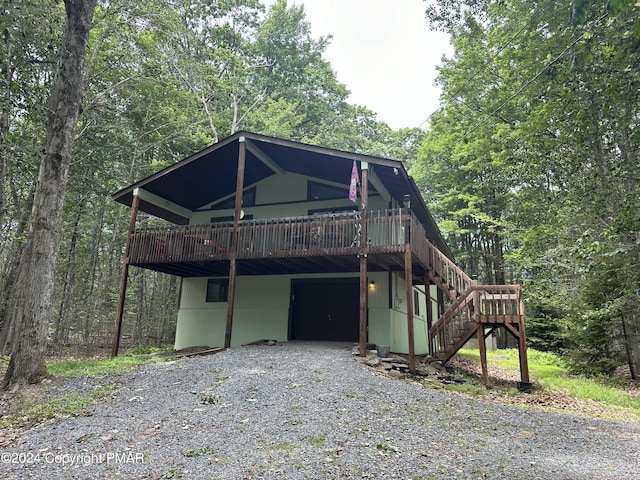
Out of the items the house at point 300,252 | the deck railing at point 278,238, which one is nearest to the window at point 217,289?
the house at point 300,252

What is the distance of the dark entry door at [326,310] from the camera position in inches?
535

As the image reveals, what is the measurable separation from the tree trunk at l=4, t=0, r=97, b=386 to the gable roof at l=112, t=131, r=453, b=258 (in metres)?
4.55

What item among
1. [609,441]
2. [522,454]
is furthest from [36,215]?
[609,441]

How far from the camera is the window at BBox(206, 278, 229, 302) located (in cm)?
1477

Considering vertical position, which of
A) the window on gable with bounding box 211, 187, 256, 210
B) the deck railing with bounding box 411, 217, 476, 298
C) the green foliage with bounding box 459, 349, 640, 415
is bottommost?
the green foliage with bounding box 459, 349, 640, 415

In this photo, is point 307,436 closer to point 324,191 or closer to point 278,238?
point 278,238

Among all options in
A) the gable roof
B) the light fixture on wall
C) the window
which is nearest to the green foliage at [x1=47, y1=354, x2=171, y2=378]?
the window

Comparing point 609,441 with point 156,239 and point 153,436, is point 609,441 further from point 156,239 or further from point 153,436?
point 156,239

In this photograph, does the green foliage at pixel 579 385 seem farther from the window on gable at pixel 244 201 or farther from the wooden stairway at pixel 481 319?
the window on gable at pixel 244 201

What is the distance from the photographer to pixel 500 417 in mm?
5945

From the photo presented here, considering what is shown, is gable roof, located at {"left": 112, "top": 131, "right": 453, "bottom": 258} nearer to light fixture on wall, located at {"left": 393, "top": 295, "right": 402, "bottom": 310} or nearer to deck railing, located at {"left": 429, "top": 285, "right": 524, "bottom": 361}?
light fixture on wall, located at {"left": 393, "top": 295, "right": 402, "bottom": 310}

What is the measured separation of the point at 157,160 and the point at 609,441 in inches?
879

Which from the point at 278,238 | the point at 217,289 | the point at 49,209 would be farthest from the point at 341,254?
the point at 49,209

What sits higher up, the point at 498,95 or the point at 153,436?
the point at 498,95
